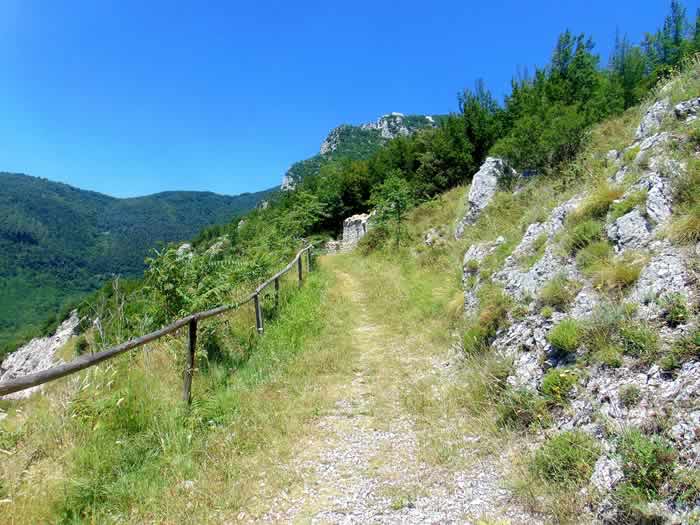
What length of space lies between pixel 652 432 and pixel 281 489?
3.07 meters

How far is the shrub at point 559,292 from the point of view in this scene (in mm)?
4582

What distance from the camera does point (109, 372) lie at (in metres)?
4.50

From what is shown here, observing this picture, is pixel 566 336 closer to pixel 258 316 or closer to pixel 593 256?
pixel 593 256

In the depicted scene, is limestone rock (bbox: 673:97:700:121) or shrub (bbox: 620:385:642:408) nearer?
shrub (bbox: 620:385:642:408)

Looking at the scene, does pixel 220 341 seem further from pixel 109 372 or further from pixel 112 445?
pixel 112 445

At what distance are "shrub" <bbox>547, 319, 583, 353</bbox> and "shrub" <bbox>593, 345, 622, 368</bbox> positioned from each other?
0.27 meters

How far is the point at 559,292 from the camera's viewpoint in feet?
15.4

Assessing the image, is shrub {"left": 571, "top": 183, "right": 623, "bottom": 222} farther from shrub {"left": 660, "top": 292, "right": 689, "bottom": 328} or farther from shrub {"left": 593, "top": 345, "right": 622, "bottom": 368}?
shrub {"left": 593, "top": 345, "right": 622, "bottom": 368}

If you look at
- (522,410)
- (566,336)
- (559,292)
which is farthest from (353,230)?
(522,410)

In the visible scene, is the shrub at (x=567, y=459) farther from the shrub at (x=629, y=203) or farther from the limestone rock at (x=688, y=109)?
the limestone rock at (x=688, y=109)

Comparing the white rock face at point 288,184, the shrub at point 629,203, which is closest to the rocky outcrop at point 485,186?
the shrub at point 629,203

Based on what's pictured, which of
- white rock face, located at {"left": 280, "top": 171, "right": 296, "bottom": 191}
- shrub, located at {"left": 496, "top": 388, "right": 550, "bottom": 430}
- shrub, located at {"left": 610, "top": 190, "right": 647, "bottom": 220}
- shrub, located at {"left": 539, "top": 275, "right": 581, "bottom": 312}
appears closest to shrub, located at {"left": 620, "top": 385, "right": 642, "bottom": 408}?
shrub, located at {"left": 496, "top": 388, "right": 550, "bottom": 430}

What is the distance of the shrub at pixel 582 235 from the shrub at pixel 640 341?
2.07m

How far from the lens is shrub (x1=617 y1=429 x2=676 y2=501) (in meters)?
2.35
